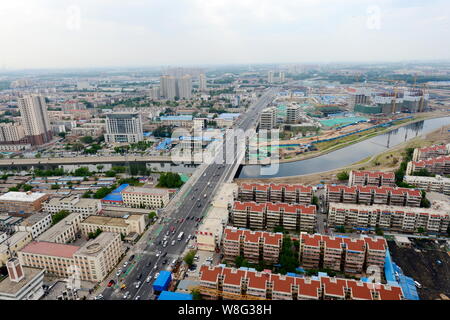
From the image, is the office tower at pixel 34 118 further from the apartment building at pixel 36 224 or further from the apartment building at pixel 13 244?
the apartment building at pixel 13 244

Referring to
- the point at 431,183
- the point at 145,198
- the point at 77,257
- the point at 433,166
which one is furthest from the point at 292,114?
the point at 77,257

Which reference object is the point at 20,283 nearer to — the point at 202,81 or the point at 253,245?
the point at 253,245

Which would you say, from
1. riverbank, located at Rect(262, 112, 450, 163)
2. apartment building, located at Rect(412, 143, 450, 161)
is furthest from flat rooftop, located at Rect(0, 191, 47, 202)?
apartment building, located at Rect(412, 143, 450, 161)

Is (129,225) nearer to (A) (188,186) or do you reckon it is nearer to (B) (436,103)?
(A) (188,186)

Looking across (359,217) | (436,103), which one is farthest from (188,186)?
(436,103)

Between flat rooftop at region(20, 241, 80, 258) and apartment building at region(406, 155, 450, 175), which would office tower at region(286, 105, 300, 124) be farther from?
flat rooftop at region(20, 241, 80, 258)
